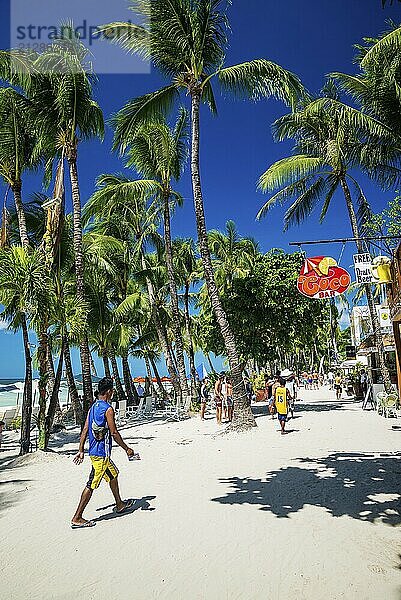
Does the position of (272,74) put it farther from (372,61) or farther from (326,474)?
(326,474)

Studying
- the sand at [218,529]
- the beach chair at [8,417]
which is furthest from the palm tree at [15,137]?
the sand at [218,529]

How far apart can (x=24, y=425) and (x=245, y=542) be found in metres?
7.65

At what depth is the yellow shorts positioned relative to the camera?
18.1ft

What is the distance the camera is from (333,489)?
6.73 metres

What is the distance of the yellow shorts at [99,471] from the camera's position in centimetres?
552

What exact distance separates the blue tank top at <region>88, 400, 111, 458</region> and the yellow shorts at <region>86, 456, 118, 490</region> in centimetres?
6

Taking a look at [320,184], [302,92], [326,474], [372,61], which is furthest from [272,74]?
[326,474]

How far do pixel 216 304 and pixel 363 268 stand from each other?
5.33 metres

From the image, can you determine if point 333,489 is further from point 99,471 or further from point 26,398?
point 26,398

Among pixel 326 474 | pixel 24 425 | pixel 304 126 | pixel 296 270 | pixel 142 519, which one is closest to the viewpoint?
pixel 142 519

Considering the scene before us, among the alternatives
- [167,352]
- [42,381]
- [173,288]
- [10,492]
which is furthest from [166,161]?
[10,492]

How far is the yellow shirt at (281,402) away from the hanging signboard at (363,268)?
5.36 meters

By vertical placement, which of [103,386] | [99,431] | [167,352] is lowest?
[99,431]

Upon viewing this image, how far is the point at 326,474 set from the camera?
7.69 metres
